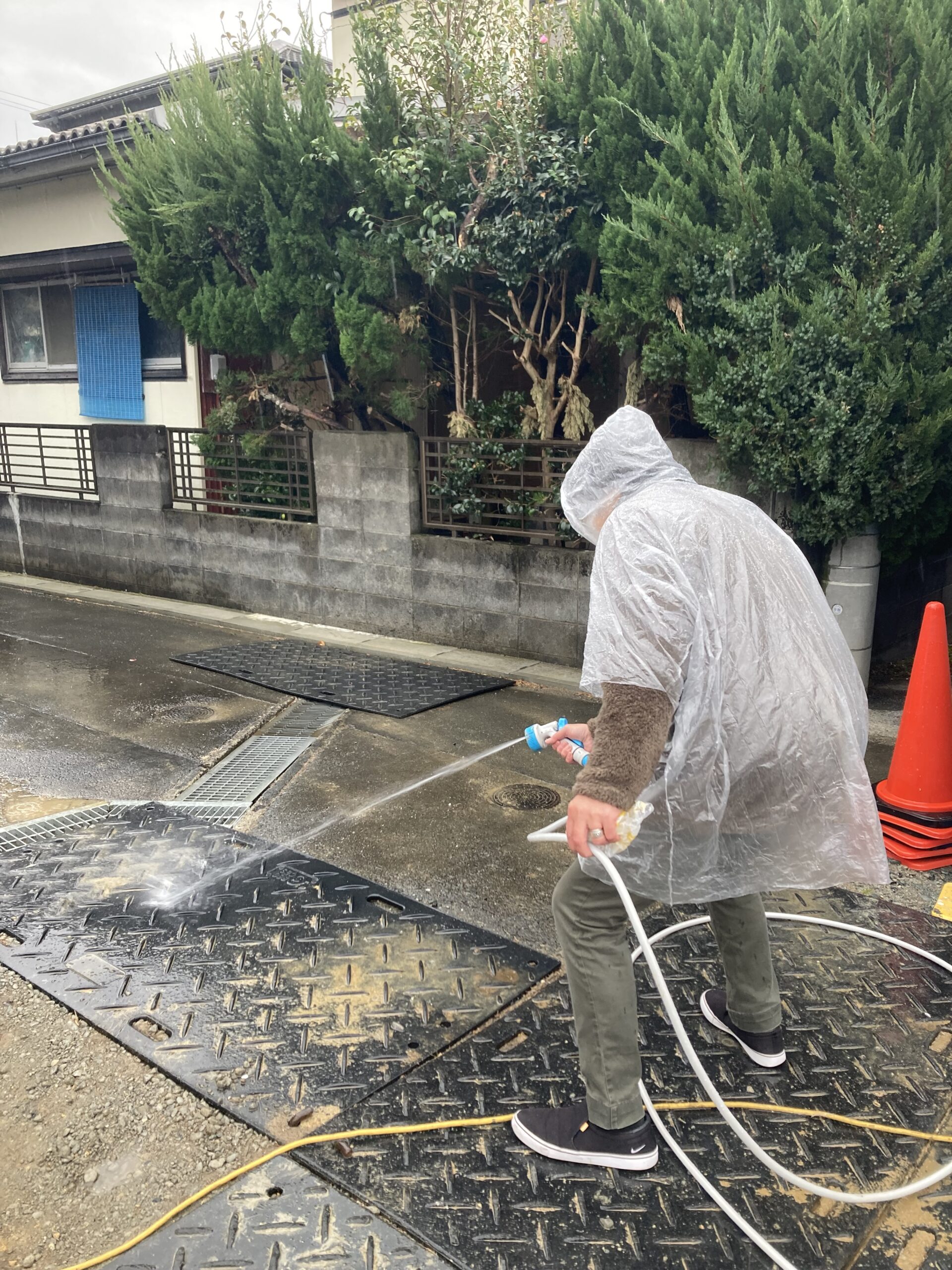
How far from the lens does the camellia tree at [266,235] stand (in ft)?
24.8

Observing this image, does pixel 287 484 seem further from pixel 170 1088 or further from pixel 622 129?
pixel 170 1088

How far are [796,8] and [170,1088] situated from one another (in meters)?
6.16

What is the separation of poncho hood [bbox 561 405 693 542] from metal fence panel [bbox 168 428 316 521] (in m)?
6.01

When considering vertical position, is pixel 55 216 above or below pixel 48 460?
above

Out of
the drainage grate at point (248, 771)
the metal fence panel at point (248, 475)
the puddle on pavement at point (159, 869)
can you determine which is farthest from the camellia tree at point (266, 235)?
the puddle on pavement at point (159, 869)

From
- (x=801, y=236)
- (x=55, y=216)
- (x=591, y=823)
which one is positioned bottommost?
(x=591, y=823)

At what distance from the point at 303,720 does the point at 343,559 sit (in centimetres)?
251

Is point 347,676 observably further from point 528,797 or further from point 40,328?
point 40,328

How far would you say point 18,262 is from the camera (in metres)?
12.4

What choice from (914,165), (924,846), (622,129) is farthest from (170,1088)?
(622,129)

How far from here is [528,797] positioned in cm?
486

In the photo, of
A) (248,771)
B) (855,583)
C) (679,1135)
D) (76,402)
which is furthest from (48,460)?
(679,1135)

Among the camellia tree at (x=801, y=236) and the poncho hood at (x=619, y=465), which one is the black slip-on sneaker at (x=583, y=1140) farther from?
the camellia tree at (x=801, y=236)

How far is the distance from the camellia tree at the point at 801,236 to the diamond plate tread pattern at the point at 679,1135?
3.09 metres
